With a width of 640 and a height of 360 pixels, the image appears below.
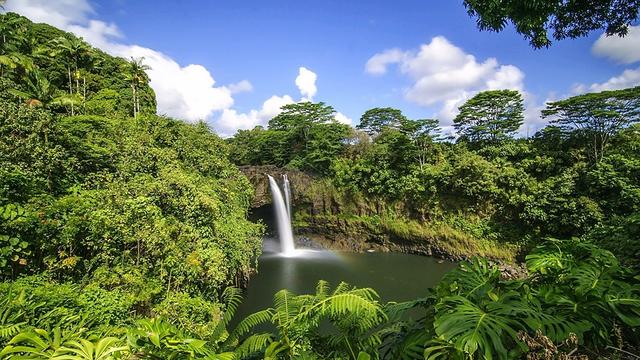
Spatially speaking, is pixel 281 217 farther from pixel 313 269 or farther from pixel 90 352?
pixel 90 352

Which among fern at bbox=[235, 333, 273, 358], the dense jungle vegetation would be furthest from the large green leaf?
fern at bbox=[235, 333, 273, 358]

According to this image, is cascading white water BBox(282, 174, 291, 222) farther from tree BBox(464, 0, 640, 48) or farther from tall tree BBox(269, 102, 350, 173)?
tree BBox(464, 0, 640, 48)

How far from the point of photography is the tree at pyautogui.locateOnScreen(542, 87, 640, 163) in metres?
16.2

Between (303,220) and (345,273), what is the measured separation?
24.4 ft

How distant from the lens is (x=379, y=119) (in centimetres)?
2677

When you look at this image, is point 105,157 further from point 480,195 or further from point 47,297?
point 480,195

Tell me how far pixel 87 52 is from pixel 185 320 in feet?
69.1

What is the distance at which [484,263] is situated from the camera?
263 cm

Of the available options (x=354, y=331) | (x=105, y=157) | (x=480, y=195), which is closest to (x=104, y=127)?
(x=105, y=157)

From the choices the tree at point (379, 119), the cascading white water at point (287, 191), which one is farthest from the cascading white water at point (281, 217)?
the tree at point (379, 119)

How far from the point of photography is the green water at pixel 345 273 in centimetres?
1325

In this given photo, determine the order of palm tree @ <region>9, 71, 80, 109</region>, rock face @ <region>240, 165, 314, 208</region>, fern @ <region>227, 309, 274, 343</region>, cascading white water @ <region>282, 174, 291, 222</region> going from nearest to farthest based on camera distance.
Answer: 1. fern @ <region>227, 309, 274, 343</region>
2. palm tree @ <region>9, 71, 80, 109</region>
3. rock face @ <region>240, 165, 314, 208</region>
4. cascading white water @ <region>282, 174, 291, 222</region>

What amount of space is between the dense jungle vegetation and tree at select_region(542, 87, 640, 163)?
2.9 inches

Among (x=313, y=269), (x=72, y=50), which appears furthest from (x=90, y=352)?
(x=72, y=50)
